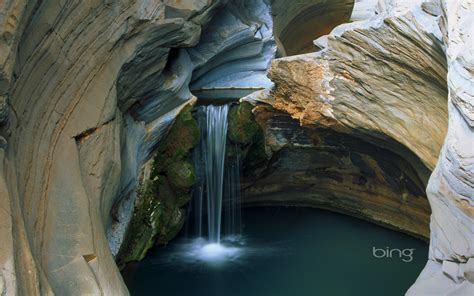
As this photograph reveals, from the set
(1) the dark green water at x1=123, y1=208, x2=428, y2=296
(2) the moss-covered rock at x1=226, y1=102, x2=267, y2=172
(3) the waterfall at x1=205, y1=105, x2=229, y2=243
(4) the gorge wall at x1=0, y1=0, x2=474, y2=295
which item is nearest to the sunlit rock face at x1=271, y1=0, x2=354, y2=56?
(4) the gorge wall at x1=0, y1=0, x2=474, y2=295

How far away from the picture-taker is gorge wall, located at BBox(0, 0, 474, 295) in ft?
17.5

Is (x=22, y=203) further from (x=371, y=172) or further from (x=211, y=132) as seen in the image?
(x=371, y=172)

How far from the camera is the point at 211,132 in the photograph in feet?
33.1

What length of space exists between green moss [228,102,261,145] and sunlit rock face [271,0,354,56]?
3031mm

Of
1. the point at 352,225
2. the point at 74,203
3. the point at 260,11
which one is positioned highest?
the point at 260,11

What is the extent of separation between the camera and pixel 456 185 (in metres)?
5.25

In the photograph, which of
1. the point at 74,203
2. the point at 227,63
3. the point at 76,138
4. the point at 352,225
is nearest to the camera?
the point at 74,203

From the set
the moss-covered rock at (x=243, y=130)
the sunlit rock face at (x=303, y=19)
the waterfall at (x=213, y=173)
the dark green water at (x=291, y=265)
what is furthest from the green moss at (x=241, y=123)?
the sunlit rock face at (x=303, y=19)

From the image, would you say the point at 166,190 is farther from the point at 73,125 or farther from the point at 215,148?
the point at 73,125

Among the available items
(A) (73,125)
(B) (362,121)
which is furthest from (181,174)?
(B) (362,121)

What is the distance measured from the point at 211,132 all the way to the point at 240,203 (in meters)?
1.93

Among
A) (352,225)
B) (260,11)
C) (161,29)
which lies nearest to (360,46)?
(161,29)

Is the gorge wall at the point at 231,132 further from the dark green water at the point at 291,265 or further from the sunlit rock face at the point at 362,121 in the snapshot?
the dark green water at the point at 291,265

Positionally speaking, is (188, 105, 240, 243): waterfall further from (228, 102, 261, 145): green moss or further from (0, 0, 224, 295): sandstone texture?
(0, 0, 224, 295): sandstone texture
